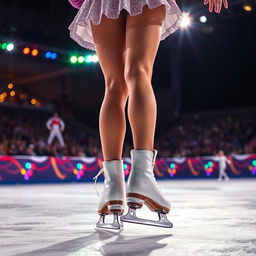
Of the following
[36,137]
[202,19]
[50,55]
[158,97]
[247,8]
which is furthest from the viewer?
[158,97]

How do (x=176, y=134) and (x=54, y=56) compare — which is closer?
(x=54, y=56)

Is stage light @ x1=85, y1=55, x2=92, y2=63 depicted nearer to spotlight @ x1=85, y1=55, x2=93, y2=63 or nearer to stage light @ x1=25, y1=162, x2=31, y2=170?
spotlight @ x1=85, y1=55, x2=93, y2=63

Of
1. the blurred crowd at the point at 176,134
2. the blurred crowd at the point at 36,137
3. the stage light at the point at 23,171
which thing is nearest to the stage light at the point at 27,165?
the stage light at the point at 23,171

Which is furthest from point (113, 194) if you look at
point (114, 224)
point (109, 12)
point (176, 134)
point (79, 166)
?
point (176, 134)

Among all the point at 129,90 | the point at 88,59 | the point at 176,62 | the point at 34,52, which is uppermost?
the point at 176,62

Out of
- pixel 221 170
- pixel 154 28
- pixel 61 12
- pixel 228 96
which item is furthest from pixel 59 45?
pixel 154 28

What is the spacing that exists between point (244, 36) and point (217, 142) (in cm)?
484

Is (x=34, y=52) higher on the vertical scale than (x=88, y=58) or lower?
higher

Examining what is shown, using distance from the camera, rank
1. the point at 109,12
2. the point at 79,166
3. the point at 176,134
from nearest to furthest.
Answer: the point at 109,12 → the point at 79,166 → the point at 176,134

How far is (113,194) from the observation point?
7.14 ft

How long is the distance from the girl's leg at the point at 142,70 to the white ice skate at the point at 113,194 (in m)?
0.17

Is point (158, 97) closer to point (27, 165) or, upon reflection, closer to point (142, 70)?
point (27, 165)

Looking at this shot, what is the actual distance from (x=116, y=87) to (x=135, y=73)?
185 millimetres

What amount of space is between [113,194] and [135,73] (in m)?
0.56
